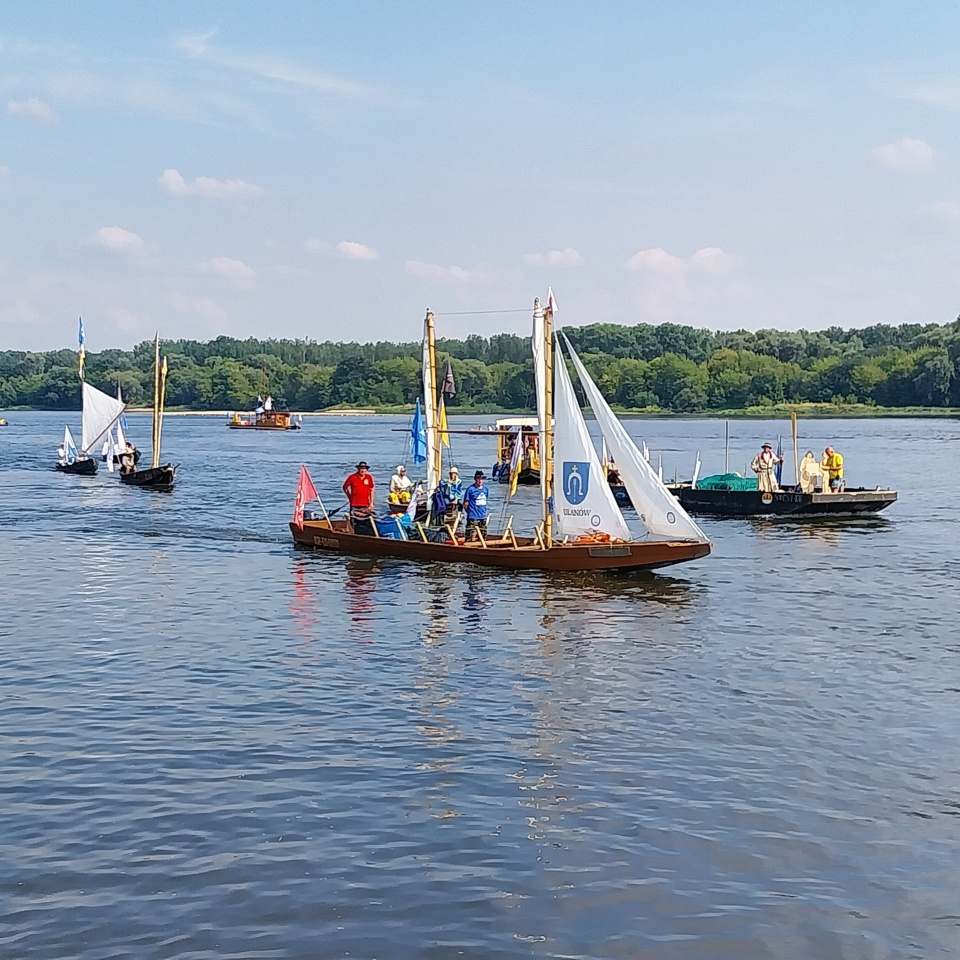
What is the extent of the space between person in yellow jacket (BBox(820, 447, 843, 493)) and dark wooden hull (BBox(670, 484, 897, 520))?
2.39 feet

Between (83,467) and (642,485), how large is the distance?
56240 millimetres

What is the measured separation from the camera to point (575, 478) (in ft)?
116

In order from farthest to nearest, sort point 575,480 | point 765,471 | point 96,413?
1. point 96,413
2. point 765,471
3. point 575,480

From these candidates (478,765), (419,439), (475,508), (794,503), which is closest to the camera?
(478,765)

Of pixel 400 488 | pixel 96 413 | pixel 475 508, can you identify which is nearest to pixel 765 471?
pixel 400 488

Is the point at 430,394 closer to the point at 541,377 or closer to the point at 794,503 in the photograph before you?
the point at 541,377

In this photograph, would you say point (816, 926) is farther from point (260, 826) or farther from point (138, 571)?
point (138, 571)

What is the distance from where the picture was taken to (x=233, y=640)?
90.2ft

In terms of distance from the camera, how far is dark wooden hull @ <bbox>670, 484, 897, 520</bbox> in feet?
178

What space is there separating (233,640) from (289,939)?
15.0 metres

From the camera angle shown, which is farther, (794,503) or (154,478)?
(154,478)

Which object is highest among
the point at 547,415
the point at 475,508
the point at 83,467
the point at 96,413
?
the point at 96,413

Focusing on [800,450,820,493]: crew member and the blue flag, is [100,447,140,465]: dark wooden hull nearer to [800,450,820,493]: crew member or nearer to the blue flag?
the blue flag

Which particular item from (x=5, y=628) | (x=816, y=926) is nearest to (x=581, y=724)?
(x=816, y=926)
